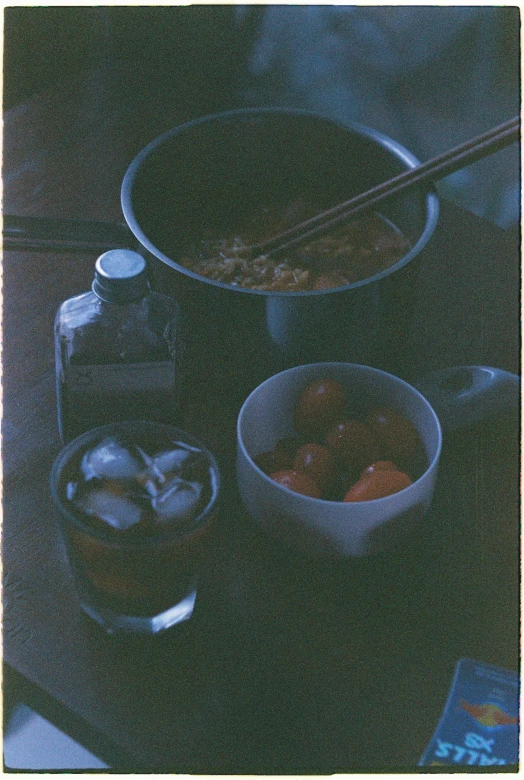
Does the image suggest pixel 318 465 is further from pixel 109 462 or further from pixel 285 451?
Answer: pixel 109 462

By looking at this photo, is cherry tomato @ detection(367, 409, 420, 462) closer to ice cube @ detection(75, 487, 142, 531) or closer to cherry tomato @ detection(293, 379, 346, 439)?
cherry tomato @ detection(293, 379, 346, 439)

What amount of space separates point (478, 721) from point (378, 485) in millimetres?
178

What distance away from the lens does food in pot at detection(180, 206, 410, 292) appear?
2.85ft

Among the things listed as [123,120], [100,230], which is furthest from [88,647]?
[123,120]

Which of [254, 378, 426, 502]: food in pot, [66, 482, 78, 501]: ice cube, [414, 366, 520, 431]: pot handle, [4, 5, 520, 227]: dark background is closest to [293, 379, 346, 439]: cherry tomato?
[254, 378, 426, 502]: food in pot

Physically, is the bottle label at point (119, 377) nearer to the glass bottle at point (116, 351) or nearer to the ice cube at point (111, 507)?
the glass bottle at point (116, 351)

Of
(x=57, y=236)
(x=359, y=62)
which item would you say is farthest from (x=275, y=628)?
(x=359, y=62)

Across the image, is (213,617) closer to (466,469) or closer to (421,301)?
(466,469)

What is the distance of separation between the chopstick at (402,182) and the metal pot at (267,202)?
2 centimetres

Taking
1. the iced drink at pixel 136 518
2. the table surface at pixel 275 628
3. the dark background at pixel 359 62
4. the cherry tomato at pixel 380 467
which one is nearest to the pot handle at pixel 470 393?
the table surface at pixel 275 628

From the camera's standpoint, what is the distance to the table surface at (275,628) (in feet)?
1.95

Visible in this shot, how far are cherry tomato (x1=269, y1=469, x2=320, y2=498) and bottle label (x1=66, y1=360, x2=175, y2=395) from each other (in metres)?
0.15

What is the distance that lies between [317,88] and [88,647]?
121 centimetres

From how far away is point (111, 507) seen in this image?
2.04ft
